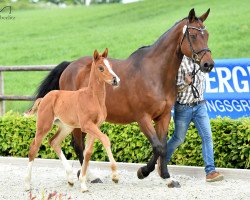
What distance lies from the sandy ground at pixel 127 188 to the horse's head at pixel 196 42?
1.48m

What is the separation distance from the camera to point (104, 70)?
760cm

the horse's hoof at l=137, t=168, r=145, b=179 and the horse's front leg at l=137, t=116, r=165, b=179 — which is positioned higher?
the horse's front leg at l=137, t=116, r=165, b=179


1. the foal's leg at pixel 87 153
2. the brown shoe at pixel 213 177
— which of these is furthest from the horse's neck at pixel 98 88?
the brown shoe at pixel 213 177

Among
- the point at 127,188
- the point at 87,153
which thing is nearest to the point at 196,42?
the point at 87,153

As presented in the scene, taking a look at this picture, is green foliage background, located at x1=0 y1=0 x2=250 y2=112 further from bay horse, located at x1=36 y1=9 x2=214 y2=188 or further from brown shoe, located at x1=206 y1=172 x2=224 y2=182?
brown shoe, located at x1=206 y1=172 x2=224 y2=182

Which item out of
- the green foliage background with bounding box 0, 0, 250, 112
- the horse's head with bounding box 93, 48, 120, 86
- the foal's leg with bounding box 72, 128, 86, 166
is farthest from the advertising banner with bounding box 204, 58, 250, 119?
the green foliage background with bounding box 0, 0, 250, 112

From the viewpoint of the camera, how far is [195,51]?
→ 807cm

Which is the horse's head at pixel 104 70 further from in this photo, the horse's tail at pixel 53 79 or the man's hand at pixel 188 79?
the horse's tail at pixel 53 79

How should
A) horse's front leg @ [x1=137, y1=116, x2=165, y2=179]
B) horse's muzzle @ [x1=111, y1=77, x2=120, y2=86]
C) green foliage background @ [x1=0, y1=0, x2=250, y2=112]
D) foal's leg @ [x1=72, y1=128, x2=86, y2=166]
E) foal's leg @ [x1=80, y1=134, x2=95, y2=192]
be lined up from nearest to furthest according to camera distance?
1. horse's muzzle @ [x1=111, y1=77, x2=120, y2=86]
2. foal's leg @ [x1=80, y1=134, x2=95, y2=192]
3. horse's front leg @ [x1=137, y1=116, x2=165, y2=179]
4. foal's leg @ [x1=72, y1=128, x2=86, y2=166]
5. green foliage background @ [x1=0, y1=0, x2=250, y2=112]

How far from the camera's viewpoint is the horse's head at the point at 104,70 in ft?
24.4

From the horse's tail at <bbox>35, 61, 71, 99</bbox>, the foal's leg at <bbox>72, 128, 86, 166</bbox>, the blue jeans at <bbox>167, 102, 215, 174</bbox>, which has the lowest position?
the foal's leg at <bbox>72, 128, 86, 166</bbox>

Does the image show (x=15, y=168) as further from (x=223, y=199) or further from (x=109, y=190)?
(x=223, y=199)

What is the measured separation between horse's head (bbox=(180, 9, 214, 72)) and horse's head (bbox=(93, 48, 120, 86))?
104 cm

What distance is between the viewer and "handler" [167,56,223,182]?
346 inches
